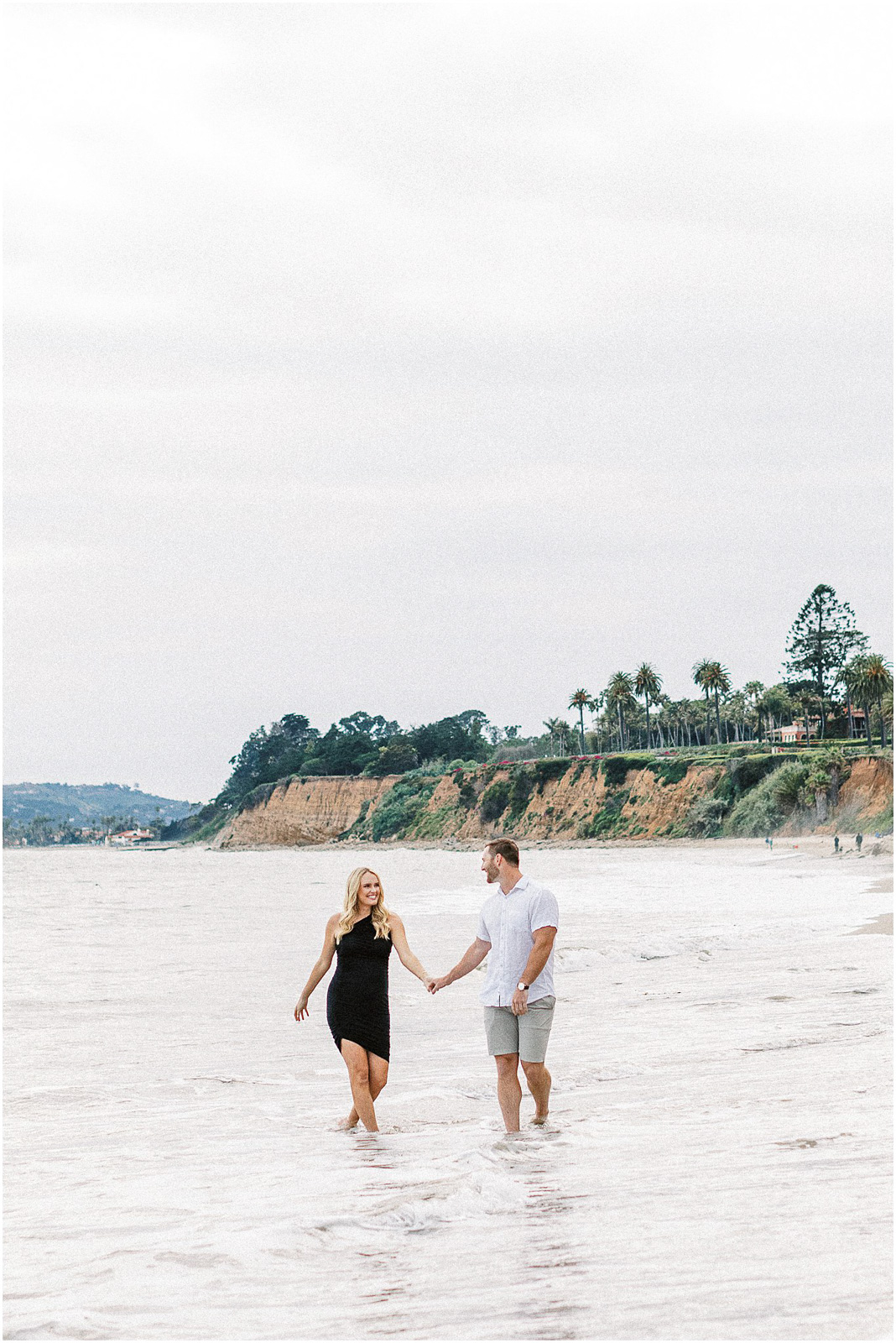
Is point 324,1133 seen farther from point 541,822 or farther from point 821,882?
point 541,822

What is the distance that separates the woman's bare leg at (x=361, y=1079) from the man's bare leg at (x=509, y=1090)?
29.2 inches

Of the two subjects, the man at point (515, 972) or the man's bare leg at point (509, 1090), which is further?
the man's bare leg at point (509, 1090)

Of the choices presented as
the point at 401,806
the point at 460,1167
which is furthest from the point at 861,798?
the point at 460,1167

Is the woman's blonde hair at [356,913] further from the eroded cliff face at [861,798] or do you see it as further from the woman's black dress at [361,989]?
the eroded cliff face at [861,798]

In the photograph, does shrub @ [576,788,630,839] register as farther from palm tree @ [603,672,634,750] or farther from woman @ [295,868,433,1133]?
woman @ [295,868,433,1133]

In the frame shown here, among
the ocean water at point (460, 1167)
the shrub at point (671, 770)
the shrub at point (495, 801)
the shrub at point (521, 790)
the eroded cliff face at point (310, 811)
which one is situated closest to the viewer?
the ocean water at point (460, 1167)

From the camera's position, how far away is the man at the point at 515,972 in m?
6.37

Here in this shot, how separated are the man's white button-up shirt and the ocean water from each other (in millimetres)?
776

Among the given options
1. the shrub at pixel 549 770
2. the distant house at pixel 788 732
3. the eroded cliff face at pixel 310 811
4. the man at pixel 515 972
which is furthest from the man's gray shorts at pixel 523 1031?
the eroded cliff face at pixel 310 811

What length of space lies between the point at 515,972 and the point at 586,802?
90974 millimetres

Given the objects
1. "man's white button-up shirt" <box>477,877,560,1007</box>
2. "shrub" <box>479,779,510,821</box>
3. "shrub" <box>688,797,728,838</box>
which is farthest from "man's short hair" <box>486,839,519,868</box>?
"shrub" <box>479,779,510,821</box>

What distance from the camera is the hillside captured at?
70750 mm

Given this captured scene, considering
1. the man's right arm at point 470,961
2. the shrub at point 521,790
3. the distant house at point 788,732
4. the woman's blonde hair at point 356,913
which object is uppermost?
the distant house at point 788,732

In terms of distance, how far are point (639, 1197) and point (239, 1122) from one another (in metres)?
2.99
